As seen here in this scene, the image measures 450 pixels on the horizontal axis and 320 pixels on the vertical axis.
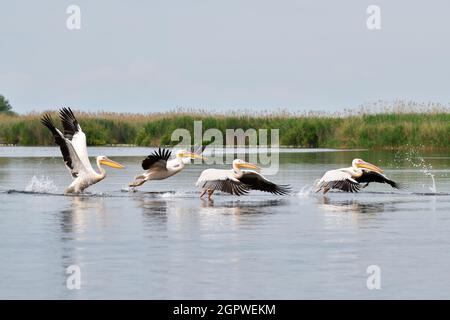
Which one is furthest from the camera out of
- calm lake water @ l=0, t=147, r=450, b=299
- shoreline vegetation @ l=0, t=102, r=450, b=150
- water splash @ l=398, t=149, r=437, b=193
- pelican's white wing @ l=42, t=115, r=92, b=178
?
shoreline vegetation @ l=0, t=102, r=450, b=150

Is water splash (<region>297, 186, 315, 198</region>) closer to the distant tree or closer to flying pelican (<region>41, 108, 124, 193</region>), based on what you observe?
flying pelican (<region>41, 108, 124, 193</region>)

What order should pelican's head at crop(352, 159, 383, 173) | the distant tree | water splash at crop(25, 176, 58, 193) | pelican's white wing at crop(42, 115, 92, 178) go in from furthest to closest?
the distant tree < pelican's head at crop(352, 159, 383, 173) < water splash at crop(25, 176, 58, 193) < pelican's white wing at crop(42, 115, 92, 178)

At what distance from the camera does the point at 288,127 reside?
4128 cm

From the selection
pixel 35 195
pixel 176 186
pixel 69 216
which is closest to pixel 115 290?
pixel 69 216

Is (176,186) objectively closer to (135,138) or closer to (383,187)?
(383,187)

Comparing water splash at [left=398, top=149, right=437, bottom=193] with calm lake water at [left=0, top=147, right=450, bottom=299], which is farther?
water splash at [left=398, top=149, right=437, bottom=193]

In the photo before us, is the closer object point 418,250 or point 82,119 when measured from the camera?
point 418,250

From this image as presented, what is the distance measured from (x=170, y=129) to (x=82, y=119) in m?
4.92

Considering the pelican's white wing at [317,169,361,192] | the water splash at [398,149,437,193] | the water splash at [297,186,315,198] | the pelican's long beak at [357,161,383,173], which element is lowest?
the water splash at [398,149,437,193]

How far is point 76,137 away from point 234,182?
111 inches

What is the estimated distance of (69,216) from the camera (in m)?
13.9

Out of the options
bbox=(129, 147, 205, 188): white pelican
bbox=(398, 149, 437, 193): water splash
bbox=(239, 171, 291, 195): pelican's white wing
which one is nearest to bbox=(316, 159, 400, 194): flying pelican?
bbox=(239, 171, 291, 195): pelican's white wing

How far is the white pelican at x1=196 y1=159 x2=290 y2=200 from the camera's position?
53.4 feet

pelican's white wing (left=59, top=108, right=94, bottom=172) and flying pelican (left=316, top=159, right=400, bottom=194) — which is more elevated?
pelican's white wing (left=59, top=108, right=94, bottom=172)
